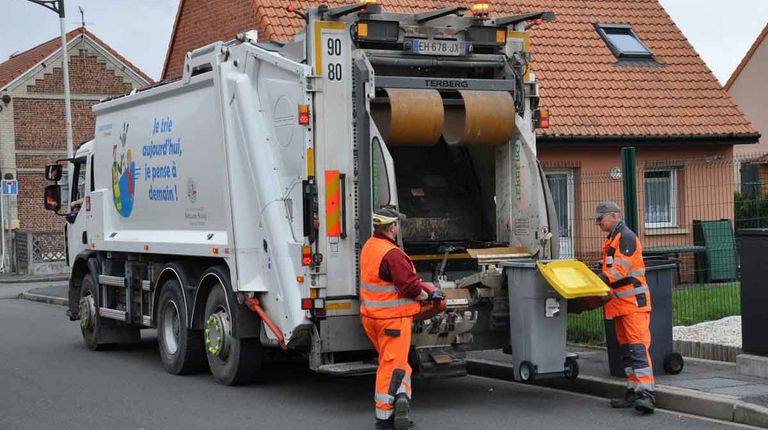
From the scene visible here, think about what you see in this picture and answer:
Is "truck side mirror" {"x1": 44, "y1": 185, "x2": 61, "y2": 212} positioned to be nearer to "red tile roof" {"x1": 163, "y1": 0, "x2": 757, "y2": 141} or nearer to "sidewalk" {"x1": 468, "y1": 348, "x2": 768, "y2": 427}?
"red tile roof" {"x1": 163, "y1": 0, "x2": 757, "y2": 141}

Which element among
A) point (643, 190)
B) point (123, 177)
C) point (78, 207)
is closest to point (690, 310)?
point (643, 190)

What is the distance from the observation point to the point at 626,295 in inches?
360

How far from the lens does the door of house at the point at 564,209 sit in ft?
49.8

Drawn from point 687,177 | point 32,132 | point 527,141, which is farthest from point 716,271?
point 32,132

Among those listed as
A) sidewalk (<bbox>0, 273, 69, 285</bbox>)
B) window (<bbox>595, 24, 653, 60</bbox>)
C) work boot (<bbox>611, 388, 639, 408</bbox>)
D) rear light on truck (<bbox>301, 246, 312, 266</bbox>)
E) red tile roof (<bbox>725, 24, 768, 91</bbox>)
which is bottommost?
work boot (<bbox>611, 388, 639, 408</bbox>)

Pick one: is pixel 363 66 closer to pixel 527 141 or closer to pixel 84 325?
pixel 527 141

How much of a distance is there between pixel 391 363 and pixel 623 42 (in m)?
14.5

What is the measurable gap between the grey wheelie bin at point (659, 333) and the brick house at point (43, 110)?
33175 mm

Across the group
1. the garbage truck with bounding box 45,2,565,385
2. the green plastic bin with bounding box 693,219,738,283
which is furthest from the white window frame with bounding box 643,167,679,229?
the garbage truck with bounding box 45,2,565,385

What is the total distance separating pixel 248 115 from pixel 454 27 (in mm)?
1940

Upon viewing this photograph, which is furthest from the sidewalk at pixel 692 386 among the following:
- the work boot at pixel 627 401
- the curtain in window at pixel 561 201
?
the curtain in window at pixel 561 201

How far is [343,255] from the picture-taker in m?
9.34

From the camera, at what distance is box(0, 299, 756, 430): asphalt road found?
8.78m

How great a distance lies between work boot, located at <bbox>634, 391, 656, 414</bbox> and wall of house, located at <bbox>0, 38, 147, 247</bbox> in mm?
34494
